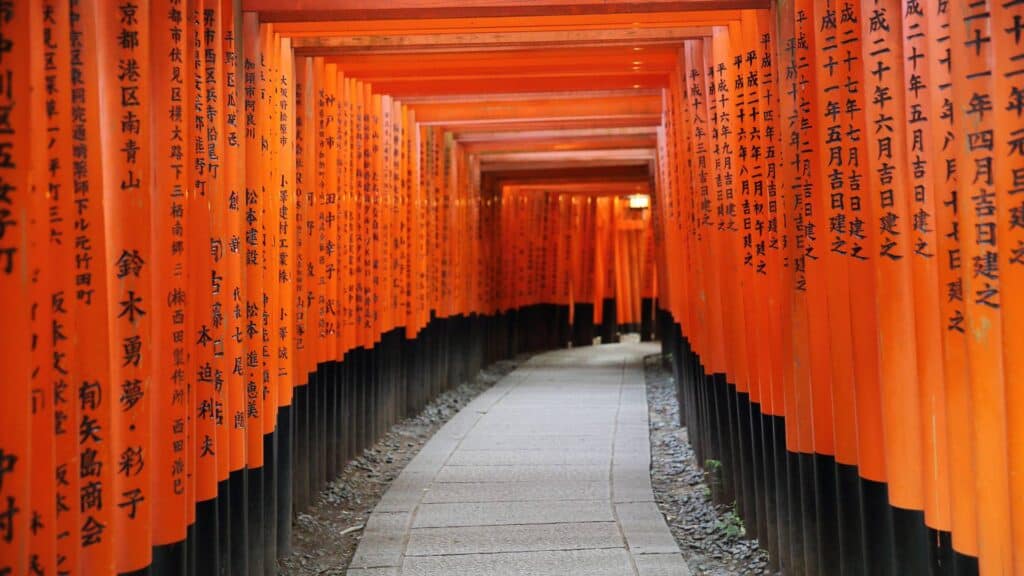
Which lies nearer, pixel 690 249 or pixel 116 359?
pixel 116 359

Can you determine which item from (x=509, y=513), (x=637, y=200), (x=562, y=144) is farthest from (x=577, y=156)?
(x=509, y=513)

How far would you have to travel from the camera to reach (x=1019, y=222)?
7.91 ft

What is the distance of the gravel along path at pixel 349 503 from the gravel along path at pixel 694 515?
6.80 feet

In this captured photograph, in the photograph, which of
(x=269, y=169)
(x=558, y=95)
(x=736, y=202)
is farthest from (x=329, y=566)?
(x=558, y=95)

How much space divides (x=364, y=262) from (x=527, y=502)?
118 inches

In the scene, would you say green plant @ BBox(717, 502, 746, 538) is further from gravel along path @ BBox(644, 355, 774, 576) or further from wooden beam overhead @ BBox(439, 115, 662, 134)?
wooden beam overhead @ BBox(439, 115, 662, 134)

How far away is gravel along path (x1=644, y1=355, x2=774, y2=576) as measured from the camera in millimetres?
5305

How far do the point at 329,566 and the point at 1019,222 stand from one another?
4.34 m

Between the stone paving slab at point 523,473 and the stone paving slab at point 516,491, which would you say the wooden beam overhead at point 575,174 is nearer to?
the stone paving slab at point 523,473

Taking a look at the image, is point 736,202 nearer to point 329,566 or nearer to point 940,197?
point 940,197

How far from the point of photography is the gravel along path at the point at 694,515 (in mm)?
5305

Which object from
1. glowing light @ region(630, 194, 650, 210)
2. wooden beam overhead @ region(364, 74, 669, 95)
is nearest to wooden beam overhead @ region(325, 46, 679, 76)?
wooden beam overhead @ region(364, 74, 669, 95)

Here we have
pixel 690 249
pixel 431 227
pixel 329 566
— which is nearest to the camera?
pixel 329 566

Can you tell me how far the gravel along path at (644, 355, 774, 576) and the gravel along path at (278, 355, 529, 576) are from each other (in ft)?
6.80
